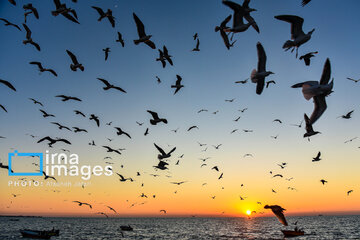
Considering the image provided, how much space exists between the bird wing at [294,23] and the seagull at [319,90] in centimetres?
179

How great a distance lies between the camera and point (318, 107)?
7.88 m

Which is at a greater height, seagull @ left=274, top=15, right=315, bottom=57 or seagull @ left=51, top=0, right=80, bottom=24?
seagull @ left=51, top=0, right=80, bottom=24

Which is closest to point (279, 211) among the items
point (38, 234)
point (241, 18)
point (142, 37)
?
point (241, 18)

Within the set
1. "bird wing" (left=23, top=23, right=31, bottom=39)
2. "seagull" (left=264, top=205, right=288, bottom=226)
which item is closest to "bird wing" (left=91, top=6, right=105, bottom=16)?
"bird wing" (left=23, top=23, right=31, bottom=39)

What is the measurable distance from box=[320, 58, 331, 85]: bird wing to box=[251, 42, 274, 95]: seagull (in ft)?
5.71

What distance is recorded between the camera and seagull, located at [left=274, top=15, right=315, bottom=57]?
28.9 ft

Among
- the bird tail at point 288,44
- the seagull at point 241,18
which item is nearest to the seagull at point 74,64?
the seagull at point 241,18

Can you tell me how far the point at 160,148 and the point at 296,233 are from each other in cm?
4714

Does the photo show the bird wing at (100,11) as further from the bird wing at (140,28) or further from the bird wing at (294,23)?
the bird wing at (294,23)

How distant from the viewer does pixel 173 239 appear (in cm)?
6084

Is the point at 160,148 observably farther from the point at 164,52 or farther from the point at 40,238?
the point at 40,238

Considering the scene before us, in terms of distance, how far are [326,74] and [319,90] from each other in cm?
58

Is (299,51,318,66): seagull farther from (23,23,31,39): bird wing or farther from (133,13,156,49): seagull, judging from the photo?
(23,23,31,39): bird wing

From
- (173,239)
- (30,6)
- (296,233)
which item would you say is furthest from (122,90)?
(173,239)
